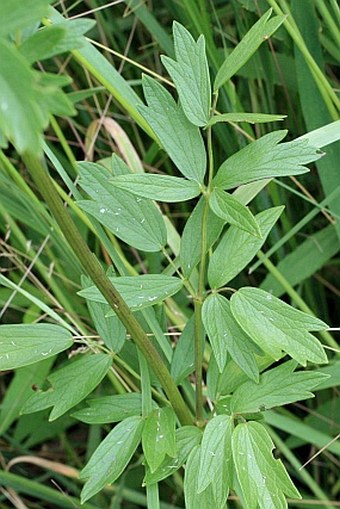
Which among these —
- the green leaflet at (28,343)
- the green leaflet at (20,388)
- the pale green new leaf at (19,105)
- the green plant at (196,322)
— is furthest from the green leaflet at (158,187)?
the green leaflet at (20,388)

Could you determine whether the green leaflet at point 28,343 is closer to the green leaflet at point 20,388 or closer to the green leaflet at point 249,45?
the green leaflet at point 249,45

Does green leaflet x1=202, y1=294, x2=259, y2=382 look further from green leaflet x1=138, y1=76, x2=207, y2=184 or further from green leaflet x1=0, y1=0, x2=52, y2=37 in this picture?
Answer: green leaflet x1=0, y1=0, x2=52, y2=37

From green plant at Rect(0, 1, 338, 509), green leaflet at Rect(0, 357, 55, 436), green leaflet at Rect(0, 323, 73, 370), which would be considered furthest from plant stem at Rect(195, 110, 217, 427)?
green leaflet at Rect(0, 357, 55, 436)

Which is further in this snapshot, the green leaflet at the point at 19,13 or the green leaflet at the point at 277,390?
the green leaflet at the point at 277,390

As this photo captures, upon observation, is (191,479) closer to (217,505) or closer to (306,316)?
(217,505)

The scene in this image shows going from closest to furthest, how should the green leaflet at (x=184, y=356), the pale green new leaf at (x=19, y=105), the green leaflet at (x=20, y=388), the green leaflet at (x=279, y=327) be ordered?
the pale green new leaf at (x=19, y=105)
the green leaflet at (x=279, y=327)
the green leaflet at (x=184, y=356)
the green leaflet at (x=20, y=388)

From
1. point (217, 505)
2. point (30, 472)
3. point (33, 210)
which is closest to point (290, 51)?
point (33, 210)

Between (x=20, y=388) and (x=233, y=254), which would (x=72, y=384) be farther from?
(x=20, y=388)

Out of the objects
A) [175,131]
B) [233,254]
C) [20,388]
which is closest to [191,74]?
[175,131]
